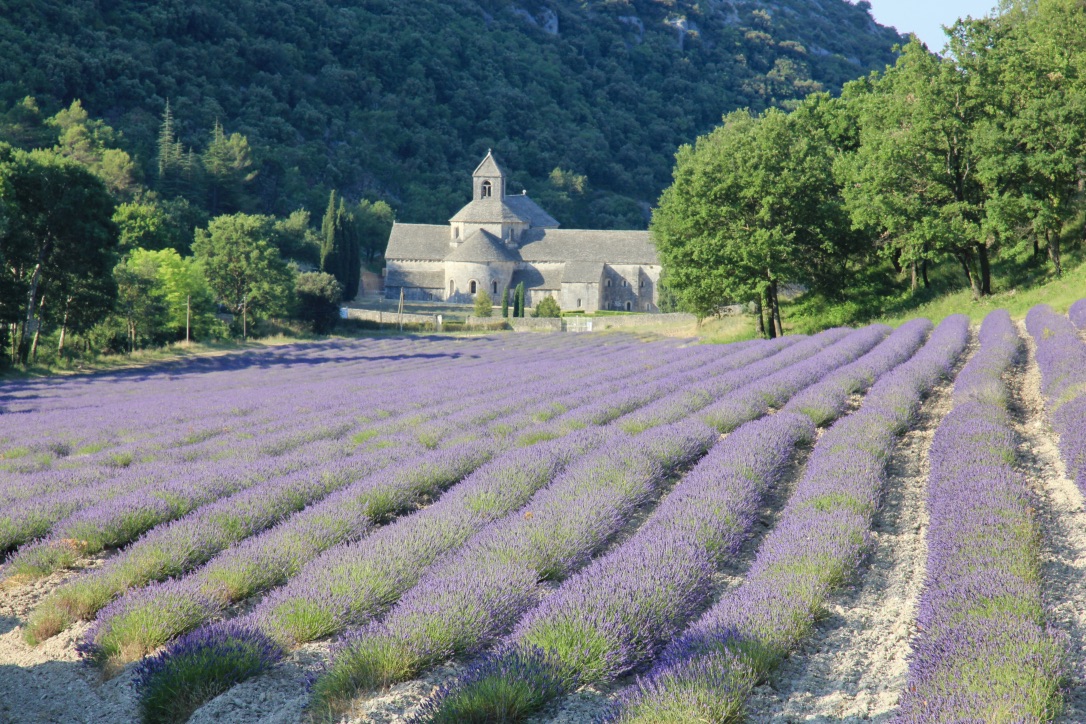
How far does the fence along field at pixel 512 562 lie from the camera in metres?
3.87

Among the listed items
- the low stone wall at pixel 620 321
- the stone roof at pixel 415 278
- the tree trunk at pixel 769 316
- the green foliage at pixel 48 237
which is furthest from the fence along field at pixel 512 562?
the stone roof at pixel 415 278

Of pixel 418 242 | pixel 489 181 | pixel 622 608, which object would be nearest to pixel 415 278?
pixel 418 242

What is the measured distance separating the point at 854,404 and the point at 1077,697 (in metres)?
8.57

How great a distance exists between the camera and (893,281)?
37.4 metres

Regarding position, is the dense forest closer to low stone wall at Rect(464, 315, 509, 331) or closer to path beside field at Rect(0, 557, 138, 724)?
path beside field at Rect(0, 557, 138, 724)

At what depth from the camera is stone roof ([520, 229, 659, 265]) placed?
82250mm

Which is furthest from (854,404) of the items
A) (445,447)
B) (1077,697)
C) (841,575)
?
(1077,697)

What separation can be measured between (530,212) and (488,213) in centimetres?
901

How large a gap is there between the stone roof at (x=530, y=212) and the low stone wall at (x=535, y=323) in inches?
1138

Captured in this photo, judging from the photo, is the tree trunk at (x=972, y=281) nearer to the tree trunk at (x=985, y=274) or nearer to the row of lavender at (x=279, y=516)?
the tree trunk at (x=985, y=274)

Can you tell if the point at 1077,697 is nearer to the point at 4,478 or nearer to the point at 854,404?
the point at 854,404

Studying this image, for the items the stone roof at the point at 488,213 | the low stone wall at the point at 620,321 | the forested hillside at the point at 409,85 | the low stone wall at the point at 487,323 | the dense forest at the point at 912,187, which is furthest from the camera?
the forested hillside at the point at 409,85

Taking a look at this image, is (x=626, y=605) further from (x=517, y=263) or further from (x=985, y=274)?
(x=517, y=263)

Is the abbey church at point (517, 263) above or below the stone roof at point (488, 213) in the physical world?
below
